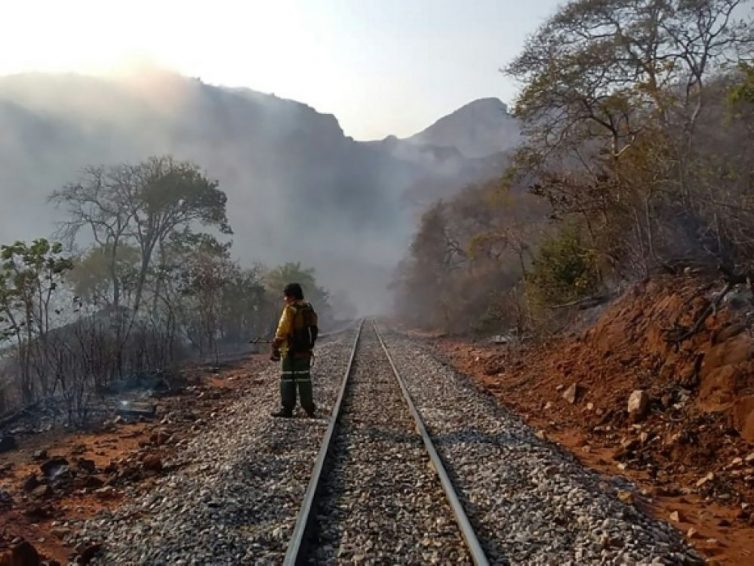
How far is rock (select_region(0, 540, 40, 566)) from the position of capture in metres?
4.89

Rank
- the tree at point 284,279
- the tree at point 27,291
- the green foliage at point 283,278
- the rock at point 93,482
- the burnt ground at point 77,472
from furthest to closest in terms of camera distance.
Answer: the tree at point 284,279 < the green foliage at point 283,278 < the tree at point 27,291 < the rock at point 93,482 < the burnt ground at point 77,472

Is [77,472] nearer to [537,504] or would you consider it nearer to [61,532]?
[61,532]

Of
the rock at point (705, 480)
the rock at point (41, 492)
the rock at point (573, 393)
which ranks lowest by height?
the rock at point (705, 480)

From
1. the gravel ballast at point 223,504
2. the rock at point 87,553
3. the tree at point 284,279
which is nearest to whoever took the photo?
the gravel ballast at point 223,504

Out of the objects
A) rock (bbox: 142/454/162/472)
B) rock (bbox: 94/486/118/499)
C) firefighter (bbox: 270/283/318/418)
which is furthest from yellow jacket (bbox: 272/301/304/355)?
rock (bbox: 94/486/118/499)

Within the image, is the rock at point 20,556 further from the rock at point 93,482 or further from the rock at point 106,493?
the rock at point 93,482

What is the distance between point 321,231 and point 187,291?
15871 cm

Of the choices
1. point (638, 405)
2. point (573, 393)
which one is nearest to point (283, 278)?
point (573, 393)

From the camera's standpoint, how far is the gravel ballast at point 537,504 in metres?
5.08

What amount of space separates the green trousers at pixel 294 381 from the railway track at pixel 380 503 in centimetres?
53

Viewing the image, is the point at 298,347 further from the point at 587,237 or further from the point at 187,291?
the point at 187,291

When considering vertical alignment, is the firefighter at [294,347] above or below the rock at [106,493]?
above

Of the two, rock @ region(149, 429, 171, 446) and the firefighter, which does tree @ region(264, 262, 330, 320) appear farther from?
the firefighter

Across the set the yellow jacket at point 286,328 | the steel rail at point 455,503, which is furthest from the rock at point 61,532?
the yellow jacket at point 286,328
